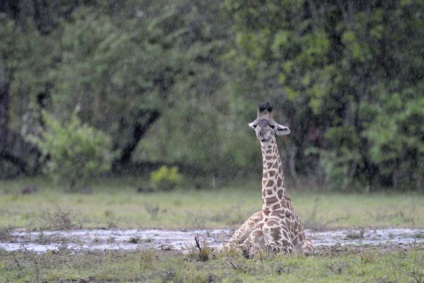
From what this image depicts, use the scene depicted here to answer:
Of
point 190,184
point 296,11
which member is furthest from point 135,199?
point 296,11

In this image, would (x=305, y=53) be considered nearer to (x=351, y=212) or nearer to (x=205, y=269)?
(x=351, y=212)

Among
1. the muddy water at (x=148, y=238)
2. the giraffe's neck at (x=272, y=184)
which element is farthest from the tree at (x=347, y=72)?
the giraffe's neck at (x=272, y=184)

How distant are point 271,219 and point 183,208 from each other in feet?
36.8

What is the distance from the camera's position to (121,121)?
1300 inches

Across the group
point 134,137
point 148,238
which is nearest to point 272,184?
point 148,238

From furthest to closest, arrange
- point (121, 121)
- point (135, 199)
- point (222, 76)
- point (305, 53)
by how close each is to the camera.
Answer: point (121, 121), point (222, 76), point (305, 53), point (135, 199)

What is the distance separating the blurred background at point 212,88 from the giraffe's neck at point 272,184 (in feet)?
46.8

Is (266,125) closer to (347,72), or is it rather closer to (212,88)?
(347,72)

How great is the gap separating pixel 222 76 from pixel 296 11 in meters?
4.02

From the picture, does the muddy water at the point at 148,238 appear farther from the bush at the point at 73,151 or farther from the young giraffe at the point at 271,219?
the bush at the point at 73,151

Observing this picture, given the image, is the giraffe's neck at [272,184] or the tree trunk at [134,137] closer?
the giraffe's neck at [272,184]

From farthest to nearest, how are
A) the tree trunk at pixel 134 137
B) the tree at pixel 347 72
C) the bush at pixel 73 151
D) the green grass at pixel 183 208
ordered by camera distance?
the tree trunk at pixel 134 137 < the bush at pixel 73 151 < the tree at pixel 347 72 < the green grass at pixel 183 208

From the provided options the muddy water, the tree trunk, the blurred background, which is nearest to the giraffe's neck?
the muddy water

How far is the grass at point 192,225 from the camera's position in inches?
396
